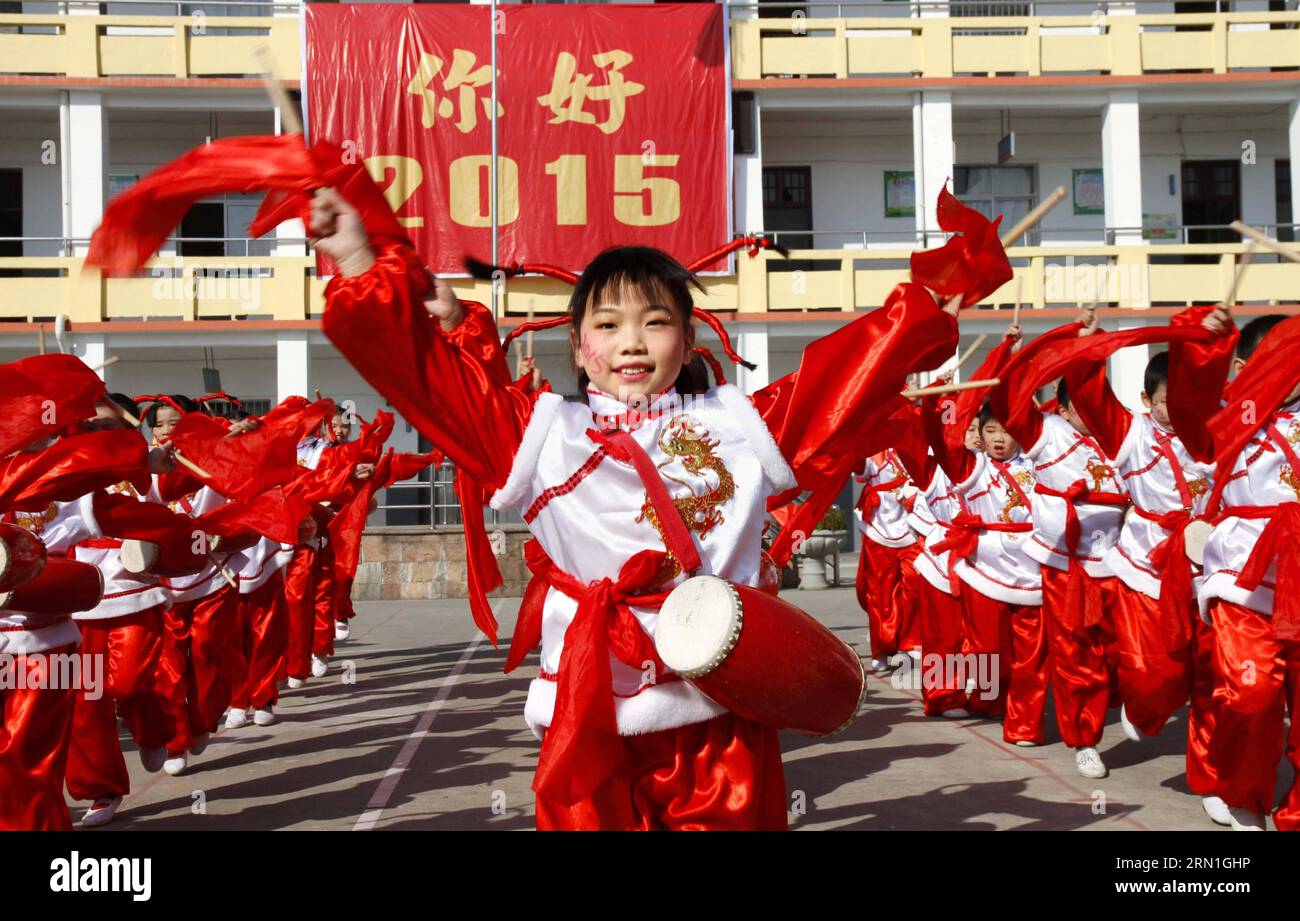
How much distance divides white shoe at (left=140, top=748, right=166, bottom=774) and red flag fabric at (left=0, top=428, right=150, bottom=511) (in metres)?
2.49

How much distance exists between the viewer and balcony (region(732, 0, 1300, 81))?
19688mm

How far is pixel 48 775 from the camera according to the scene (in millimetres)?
4363

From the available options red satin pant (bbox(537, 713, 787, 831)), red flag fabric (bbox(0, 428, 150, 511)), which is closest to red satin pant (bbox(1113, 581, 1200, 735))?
red satin pant (bbox(537, 713, 787, 831))

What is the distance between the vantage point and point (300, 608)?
9.81m

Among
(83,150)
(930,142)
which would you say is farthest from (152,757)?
(930,142)

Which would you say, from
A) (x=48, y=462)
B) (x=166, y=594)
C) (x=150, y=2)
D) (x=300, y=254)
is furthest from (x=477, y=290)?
(x=48, y=462)

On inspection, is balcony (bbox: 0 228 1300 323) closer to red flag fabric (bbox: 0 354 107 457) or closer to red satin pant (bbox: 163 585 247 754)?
red satin pant (bbox: 163 585 247 754)

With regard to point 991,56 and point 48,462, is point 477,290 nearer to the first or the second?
point 991,56

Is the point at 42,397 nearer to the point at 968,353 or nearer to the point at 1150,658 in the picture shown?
the point at 968,353

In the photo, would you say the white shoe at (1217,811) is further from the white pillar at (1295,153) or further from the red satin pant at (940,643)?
the white pillar at (1295,153)

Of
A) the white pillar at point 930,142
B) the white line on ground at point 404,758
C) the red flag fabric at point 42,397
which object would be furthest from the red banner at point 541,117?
the red flag fabric at point 42,397

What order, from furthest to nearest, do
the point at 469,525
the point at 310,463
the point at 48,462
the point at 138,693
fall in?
the point at 310,463, the point at 138,693, the point at 48,462, the point at 469,525

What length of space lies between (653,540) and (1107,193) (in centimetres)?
1894

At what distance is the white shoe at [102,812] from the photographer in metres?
5.69
